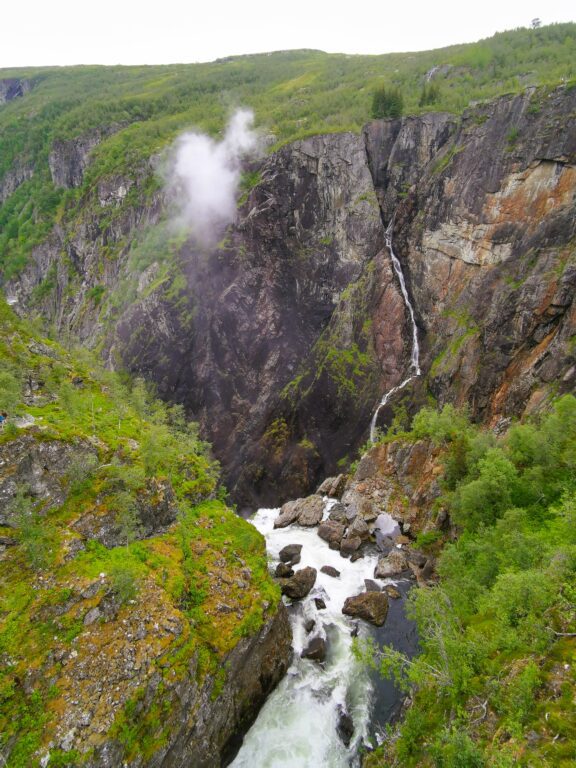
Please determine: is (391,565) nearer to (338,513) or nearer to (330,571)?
(330,571)

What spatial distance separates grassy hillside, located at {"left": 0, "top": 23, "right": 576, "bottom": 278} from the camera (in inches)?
3423

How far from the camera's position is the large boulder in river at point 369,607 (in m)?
34.3

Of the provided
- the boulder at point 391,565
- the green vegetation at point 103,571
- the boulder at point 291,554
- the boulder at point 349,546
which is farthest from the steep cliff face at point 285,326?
the green vegetation at point 103,571

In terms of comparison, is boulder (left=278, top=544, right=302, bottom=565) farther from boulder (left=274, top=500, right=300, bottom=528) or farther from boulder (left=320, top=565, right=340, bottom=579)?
boulder (left=274, top=500, right=300, bottom=528)

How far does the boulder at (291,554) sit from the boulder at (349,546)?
4393 mm

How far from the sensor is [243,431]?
77.1 metres

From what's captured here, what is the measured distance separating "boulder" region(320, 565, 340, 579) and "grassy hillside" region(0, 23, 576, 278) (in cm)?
7241

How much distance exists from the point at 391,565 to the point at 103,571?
87.4ft

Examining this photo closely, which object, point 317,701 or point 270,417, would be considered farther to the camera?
point 270,417

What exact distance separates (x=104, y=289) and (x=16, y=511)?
83.9 m

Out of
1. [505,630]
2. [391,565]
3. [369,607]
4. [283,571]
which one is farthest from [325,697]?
[391,565]

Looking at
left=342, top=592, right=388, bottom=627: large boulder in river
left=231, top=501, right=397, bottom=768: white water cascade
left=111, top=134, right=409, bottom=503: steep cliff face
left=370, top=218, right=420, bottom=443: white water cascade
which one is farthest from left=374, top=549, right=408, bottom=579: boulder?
left=111, top=134, right=409, bottom=503: steep cliff face

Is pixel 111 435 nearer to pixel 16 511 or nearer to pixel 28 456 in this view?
pixel 28 456

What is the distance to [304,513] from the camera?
52.8 m
